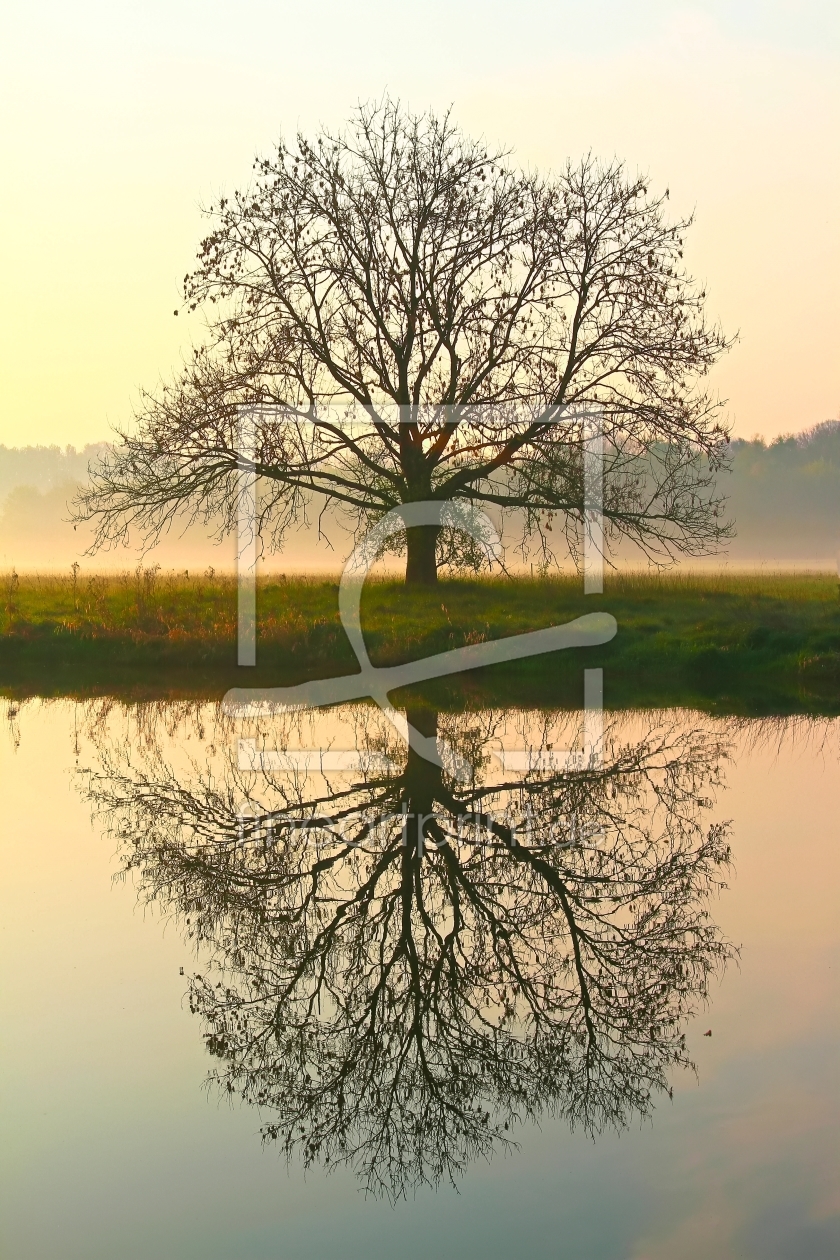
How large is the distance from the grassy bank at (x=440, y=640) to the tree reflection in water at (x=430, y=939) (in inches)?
247

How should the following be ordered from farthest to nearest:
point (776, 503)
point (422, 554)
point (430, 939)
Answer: point (776, 503), point (422, 554), point (430, 939)

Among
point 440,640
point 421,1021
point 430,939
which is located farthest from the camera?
point 440,640

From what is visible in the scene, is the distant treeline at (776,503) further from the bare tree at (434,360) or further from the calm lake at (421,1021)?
the calm lake at (421,1021)

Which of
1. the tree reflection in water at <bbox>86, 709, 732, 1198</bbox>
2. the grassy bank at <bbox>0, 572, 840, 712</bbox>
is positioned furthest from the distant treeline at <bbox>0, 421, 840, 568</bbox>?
the tree reflection in water at <bbox>86, 709, 732, 1198</bbox>

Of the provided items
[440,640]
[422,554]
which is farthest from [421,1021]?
[422,554]

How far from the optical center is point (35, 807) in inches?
408

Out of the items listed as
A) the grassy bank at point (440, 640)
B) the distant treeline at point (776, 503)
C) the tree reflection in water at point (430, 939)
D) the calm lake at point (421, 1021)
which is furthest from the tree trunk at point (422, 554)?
the distant treeline at point (776, 503)

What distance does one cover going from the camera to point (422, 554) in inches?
966

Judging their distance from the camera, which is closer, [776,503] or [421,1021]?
[421,1021]

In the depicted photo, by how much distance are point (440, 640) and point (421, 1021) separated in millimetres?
14797

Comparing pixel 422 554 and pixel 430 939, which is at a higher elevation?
pixel 422 554

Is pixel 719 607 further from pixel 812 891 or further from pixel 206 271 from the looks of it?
pixel 812 891

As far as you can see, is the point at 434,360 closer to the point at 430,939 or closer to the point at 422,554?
the point at 422,554

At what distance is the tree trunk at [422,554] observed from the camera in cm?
2433
